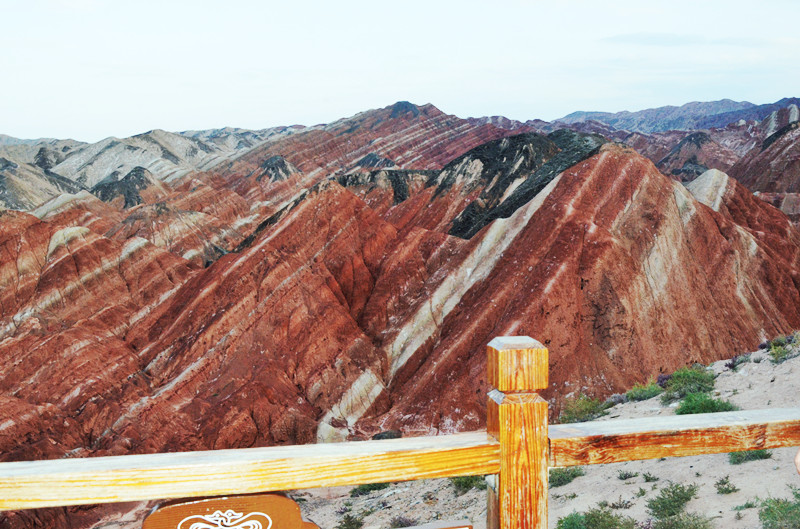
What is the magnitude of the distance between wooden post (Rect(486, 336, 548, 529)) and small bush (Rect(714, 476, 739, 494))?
4816 millimetres

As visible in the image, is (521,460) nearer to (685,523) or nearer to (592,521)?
(685,523)

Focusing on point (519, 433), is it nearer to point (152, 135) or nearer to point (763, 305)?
point (763, 305)

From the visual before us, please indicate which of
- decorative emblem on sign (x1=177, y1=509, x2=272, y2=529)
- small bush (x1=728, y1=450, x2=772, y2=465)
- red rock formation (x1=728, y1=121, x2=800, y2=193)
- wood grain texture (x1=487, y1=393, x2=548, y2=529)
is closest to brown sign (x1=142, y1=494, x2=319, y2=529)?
decorative emblem on sign (x1=177, y1=509, x2=272, y2=529)

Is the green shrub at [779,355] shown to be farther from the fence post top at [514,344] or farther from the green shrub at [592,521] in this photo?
the fence post top at [514,344]

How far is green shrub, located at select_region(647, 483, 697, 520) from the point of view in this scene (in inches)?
219

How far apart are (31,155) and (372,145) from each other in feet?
168

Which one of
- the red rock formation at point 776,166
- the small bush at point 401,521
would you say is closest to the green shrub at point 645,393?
the small bush at point 401,521

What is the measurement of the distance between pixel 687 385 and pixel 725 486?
17.8ft

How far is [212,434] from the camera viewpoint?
2031cm

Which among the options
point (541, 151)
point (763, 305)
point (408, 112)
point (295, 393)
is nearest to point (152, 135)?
point (408, 112)

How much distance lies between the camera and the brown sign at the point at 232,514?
5.90 ft

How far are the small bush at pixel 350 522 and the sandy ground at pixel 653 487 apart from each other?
15cm

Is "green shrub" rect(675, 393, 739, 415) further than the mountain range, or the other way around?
the mountain range

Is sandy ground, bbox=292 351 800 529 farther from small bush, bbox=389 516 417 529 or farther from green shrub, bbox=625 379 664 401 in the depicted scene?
green shrub, bbox=625 379 664 401
